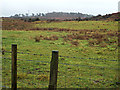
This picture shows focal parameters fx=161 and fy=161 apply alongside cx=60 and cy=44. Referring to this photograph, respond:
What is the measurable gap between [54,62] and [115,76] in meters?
5.05

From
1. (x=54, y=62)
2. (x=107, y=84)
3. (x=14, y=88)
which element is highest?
(x=54, y=62)

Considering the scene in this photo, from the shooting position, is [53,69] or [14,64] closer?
[53,69]

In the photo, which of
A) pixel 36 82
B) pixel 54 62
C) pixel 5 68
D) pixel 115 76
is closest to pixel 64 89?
pixel 36 82

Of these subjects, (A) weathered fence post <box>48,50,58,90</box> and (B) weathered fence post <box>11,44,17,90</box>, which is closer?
(A) weathered fence post <box>48,50,58,90</box>

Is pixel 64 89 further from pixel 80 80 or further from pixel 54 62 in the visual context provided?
pixel 54 62

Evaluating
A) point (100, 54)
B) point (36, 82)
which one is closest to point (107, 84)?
point (36, 82)

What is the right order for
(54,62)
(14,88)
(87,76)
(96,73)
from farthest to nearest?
(96,73)
(87,76)
(14,88)
(54,62)

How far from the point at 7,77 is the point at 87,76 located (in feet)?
12.2

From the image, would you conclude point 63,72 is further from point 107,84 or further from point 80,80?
point 107,84

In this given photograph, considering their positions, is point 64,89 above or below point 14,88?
below

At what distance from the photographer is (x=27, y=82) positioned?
6.64 meters

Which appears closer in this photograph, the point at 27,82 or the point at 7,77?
the point at 27,82

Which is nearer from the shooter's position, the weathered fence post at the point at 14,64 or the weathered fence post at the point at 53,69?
the weathered fence post at the point at 53,69

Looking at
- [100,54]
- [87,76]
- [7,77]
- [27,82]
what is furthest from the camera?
[100,54]
